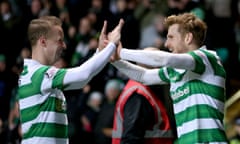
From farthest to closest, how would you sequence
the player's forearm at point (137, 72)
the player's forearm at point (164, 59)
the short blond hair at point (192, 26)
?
the player's forearm at point (137, 72)
the short blond hair at point (192, 26)
the player's forearm at point (164, 59)

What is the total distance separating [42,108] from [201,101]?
1266 mm

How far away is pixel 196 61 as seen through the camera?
6094mm

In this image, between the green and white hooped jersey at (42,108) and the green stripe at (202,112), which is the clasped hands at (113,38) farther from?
the green stripe at (202,112)

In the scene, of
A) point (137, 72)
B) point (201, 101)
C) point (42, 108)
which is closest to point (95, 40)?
point (137, 72)

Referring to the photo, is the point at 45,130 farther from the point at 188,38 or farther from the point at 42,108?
the point at 188,38

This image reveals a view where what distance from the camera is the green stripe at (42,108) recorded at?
5980 millimetres

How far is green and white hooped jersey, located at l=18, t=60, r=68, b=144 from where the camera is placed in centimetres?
597

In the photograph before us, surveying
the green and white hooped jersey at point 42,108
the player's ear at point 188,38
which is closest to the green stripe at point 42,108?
the green and white hooped jersey at point 42,108

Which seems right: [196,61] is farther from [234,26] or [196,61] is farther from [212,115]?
[234,26]

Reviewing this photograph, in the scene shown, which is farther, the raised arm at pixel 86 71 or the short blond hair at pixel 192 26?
the short blond hair at pixel 192 26

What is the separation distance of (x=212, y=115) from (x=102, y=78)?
5.37 meters

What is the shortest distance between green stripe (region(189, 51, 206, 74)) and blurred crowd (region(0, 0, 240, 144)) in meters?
2.99

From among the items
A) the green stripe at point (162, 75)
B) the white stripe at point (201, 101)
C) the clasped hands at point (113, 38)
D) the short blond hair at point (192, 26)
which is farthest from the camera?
the green stripe at point (162, 75)

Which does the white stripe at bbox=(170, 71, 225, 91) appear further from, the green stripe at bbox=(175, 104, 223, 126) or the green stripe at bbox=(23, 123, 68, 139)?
the green stripe at bbox=(23, 123, 68, 139)
